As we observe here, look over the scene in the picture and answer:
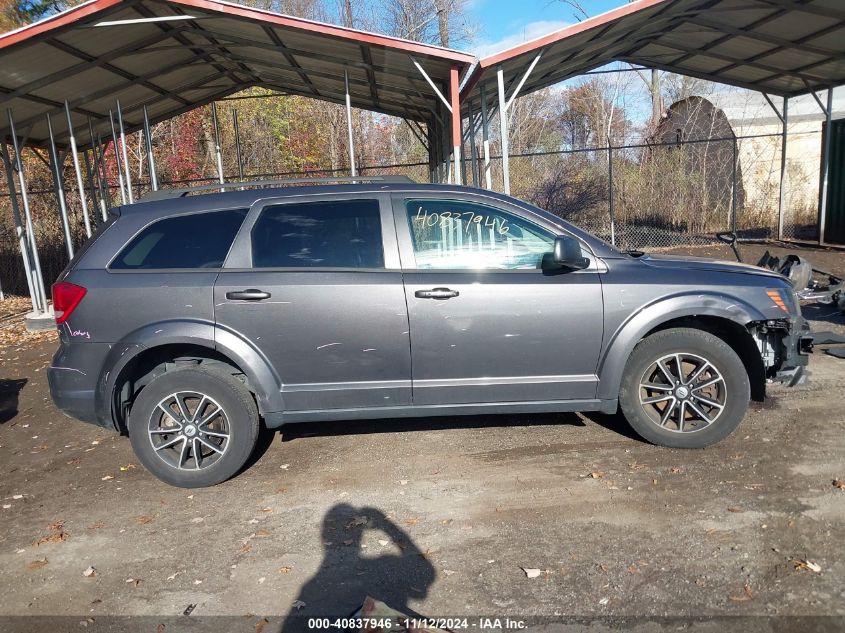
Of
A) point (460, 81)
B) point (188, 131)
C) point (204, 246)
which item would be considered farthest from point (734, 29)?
point (188, 131)

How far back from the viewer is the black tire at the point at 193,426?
4.19 metres

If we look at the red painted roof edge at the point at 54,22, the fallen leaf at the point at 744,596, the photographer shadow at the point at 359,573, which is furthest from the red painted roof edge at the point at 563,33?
the fallen leaf at the point at 744,596

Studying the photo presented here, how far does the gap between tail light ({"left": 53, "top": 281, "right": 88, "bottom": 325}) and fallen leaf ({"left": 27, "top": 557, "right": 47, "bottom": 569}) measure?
4.99 feet

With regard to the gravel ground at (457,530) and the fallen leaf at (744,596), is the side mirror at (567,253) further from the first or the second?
the fallen leaf at (744,596)

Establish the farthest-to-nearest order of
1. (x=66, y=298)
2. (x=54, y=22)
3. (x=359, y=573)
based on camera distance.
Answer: (x=54, y=22) < (x=66, y=298) < (x=359, y=573)

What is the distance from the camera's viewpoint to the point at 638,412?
437cm

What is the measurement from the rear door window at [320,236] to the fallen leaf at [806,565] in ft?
9.41

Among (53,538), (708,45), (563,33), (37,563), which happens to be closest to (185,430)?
(53,538)

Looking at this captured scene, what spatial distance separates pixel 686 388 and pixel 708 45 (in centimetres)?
1031

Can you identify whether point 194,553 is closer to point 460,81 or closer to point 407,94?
point 460,81

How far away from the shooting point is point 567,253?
4074 millimetres

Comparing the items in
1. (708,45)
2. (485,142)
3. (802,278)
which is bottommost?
(802,278)

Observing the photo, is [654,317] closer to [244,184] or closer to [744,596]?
[744,596]

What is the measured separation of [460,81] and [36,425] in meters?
6.60
